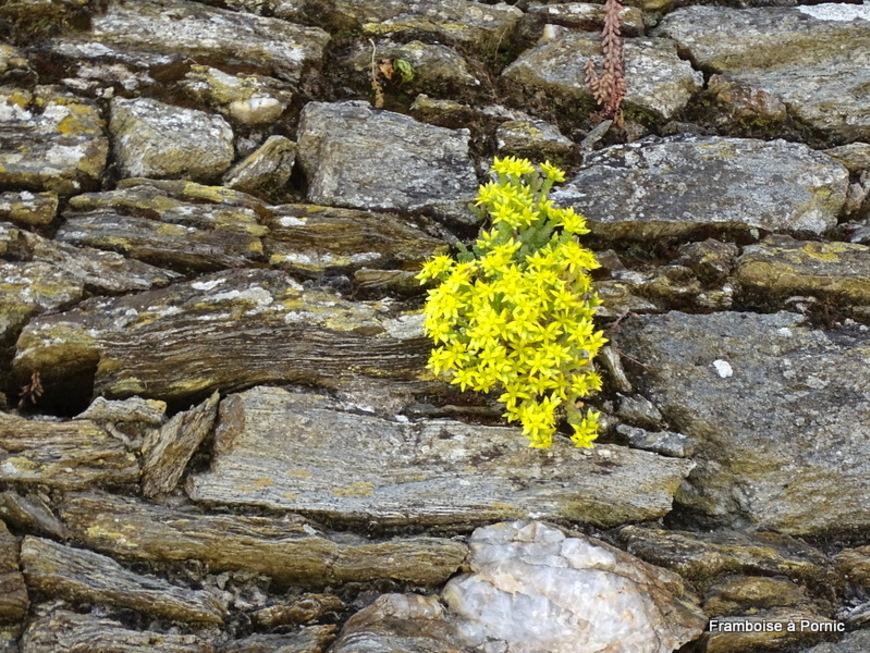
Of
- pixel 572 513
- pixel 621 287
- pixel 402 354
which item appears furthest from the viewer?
pixel 621 287

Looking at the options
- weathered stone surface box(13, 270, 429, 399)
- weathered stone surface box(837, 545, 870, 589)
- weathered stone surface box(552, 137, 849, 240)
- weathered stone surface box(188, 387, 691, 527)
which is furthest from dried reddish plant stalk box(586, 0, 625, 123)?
weathered stone surface box(837, 545, 870, 589)

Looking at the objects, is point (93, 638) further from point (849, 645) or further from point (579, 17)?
point (579, 17)

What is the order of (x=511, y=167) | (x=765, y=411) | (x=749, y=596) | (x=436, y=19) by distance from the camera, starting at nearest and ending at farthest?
1. (x=749, y=596)
2. (x=511, y=167)
3. (x=765, y=411)
4. (x=436, y=19)

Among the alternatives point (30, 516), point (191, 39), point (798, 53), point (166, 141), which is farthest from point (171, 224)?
point (798, 53)

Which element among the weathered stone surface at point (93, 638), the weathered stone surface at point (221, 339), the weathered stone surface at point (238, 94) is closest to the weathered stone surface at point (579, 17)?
the weathered stone surface at point (238, 94)

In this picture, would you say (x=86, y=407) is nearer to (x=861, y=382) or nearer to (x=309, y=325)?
(x=309, y=325)

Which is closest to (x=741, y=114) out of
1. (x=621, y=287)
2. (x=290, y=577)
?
Answer: (x=621, y=287)

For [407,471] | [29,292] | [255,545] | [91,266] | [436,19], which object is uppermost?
[436,19]
